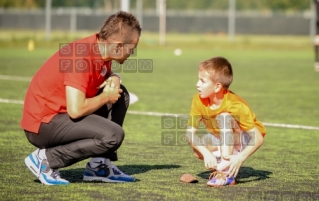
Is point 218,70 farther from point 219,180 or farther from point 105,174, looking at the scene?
point 105,174

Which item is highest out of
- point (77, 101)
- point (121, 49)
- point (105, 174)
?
point (121, 49)

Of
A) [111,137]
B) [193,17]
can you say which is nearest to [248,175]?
[111,137]

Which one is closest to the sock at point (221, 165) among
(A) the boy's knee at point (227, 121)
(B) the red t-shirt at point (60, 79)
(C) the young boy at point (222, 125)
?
(C) the young boy at point (222, 125)

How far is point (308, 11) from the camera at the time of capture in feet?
163

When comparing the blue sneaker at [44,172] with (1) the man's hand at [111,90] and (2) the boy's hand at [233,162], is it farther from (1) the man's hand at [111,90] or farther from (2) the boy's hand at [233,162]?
(2) the boy's hand at [233,162]

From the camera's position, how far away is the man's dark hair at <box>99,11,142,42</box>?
498cm

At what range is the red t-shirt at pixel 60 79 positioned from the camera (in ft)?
16.4

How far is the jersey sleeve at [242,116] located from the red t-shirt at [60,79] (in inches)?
40.9

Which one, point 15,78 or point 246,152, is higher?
point 246,152

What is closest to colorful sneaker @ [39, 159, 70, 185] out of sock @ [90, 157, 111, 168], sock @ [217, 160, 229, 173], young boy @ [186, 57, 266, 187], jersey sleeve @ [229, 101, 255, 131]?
sock @ [90, 157, 111, 168]

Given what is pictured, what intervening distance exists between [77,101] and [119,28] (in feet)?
2.01

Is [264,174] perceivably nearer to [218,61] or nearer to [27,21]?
[218,61]

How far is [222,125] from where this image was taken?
533 centimetres

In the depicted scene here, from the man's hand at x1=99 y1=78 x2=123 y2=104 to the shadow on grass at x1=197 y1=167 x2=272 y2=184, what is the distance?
1081mm
